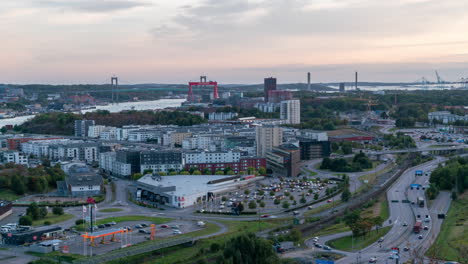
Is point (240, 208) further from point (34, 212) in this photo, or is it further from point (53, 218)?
point (34, 212)

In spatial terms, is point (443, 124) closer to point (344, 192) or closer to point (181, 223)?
point (344, 192)

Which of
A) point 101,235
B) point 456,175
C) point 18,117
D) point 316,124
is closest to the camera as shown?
point 101,235

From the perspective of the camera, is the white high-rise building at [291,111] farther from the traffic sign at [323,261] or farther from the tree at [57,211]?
the traffic sign at [323,261]

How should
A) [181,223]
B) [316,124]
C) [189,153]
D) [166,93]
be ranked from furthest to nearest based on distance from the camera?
[166,93], [316,124], [189,153], [181,223]

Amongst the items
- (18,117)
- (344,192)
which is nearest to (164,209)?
(344,192)

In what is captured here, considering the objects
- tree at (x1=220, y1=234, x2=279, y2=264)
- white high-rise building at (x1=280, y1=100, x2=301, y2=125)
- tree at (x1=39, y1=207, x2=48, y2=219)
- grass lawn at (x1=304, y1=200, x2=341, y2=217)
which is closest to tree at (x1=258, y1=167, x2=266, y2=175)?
grass lawn at (x1=304, y1=200, x2=341, y2=217)

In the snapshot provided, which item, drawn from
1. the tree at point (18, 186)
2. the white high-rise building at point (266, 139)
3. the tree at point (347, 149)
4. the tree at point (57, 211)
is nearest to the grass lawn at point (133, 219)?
the tree at point (57, 211)

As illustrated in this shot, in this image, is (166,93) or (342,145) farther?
(166,93)
